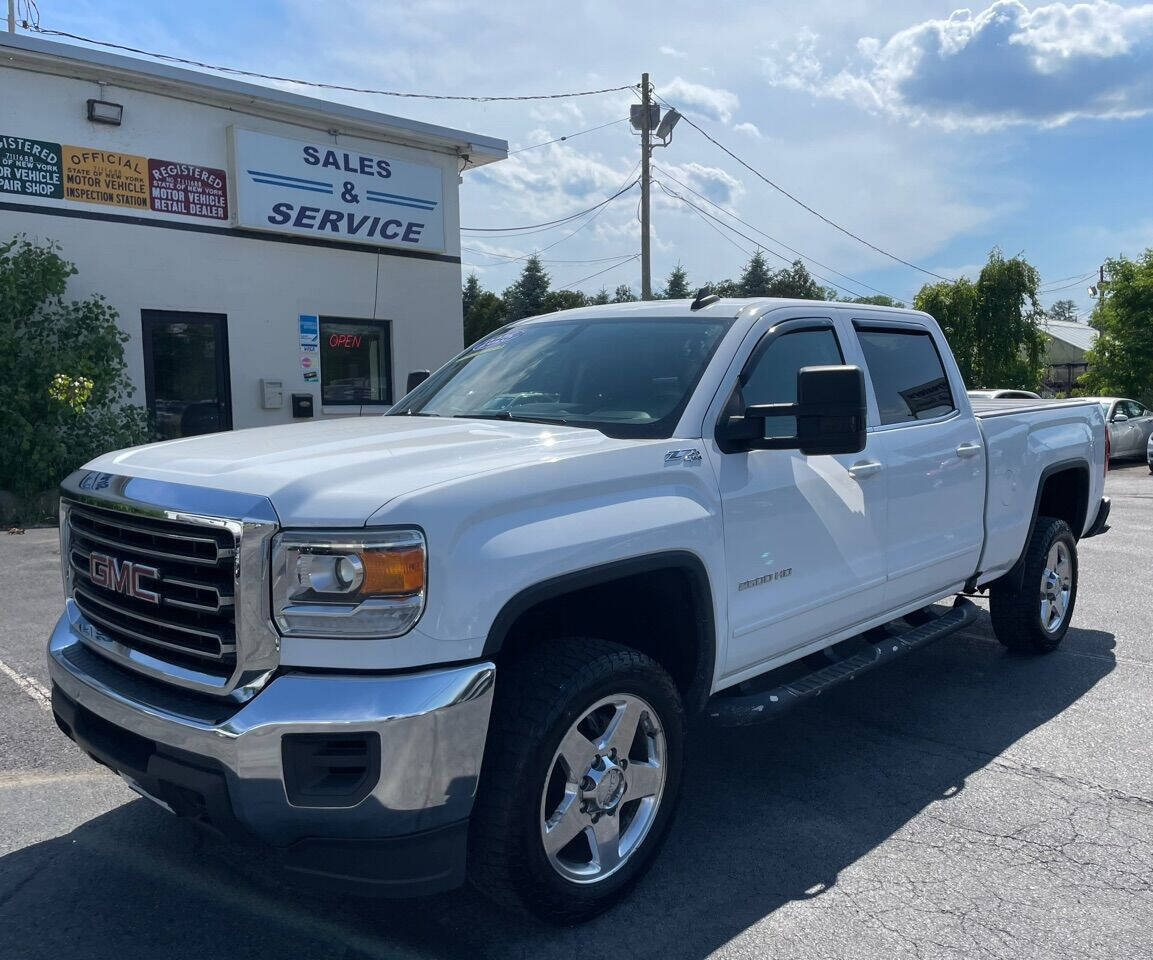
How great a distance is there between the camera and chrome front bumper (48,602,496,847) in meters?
2.49

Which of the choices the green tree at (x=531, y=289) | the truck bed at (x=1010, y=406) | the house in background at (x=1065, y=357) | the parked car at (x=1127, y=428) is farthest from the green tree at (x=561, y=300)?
the truck bed at (x=1010, y=406)

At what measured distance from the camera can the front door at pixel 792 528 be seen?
3.57 m

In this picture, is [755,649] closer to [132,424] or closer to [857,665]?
[857,665]

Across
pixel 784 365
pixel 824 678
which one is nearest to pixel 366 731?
pixel 824 678

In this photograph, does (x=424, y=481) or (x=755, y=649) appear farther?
(x=755, y=649)

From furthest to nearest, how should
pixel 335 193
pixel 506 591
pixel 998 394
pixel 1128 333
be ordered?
pixel 1128 333 < pixel 335 193 < pixel 998 394 < pixel 506 591

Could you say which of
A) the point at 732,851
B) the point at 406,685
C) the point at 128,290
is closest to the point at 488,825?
the point at 406,685

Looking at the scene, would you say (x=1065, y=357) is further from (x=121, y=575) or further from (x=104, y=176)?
(x=121, y=575)

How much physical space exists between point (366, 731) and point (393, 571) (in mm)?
395

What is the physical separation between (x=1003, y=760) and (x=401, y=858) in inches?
115

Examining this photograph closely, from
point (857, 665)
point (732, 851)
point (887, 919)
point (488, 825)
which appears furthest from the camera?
point (857, 665)

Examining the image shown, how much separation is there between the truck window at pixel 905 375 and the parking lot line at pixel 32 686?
410 cm

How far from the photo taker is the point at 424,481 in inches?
108

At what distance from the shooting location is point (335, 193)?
44.9 feet
